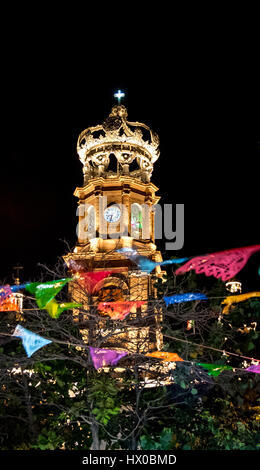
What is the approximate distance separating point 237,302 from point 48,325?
203 inches

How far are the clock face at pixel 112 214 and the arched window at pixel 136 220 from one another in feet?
5.25

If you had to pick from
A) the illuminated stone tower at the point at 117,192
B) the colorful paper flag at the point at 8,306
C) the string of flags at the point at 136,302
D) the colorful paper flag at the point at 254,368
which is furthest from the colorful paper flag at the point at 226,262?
the illuminated stone tower at the point at 117,192

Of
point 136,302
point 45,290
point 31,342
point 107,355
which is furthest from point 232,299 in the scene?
point 31,342

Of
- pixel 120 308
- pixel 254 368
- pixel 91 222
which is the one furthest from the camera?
pixel 91 222

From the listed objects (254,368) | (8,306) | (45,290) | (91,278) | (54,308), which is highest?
(8,306)

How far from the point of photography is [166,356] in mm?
12961

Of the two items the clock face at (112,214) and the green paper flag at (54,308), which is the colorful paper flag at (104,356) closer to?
the green paper flag at (54,308)

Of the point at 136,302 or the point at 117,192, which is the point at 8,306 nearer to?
the point at 136,302

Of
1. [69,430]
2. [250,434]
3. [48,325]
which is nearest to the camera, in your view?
[250,434]

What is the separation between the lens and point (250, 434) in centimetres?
1240

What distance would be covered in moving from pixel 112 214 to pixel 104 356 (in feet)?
105

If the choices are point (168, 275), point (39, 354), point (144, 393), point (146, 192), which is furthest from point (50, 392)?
point (146, 192)

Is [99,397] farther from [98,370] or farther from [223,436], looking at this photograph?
[223,436]
